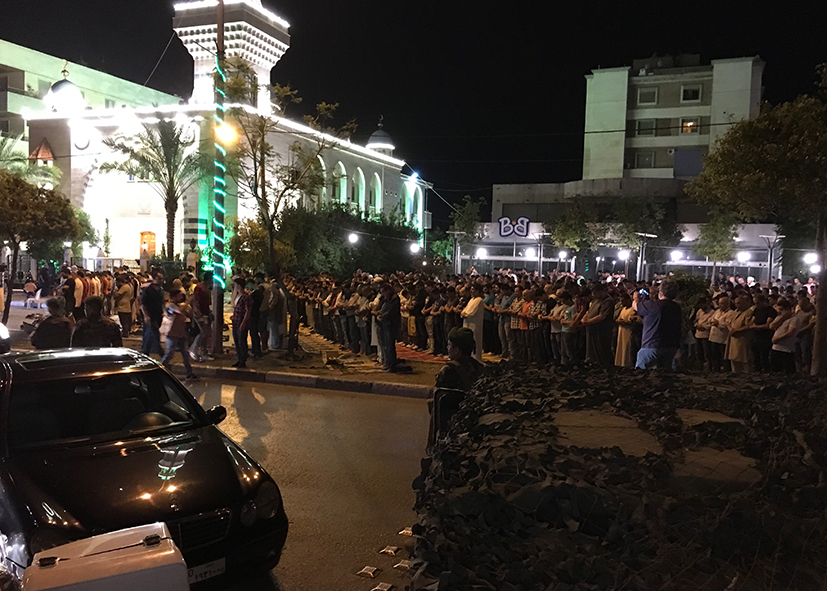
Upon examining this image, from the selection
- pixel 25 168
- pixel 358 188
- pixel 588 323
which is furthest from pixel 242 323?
pixel 358 188

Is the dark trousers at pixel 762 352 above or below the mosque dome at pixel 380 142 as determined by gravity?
below

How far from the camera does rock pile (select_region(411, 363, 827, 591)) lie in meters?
2.52

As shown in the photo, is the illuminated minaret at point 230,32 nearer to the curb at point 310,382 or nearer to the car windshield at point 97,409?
the curb at point 310,382

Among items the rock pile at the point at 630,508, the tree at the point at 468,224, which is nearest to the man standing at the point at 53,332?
the rock pile at the point at 630,508

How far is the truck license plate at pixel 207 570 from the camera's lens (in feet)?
13.1

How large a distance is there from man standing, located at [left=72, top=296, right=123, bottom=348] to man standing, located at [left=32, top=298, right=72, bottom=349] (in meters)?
0.20

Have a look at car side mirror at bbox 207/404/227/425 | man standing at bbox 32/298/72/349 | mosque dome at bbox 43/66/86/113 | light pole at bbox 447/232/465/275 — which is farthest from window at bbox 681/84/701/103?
car side mirror at bbox 207/404/227/425

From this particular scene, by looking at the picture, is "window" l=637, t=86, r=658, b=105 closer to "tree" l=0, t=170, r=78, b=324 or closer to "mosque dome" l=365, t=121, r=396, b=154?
"mosque dome" l=365, t=121, r=396, b=154

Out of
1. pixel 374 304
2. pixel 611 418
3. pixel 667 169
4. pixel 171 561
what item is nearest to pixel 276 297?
pixel 374 304

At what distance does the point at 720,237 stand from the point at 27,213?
32.3 metres

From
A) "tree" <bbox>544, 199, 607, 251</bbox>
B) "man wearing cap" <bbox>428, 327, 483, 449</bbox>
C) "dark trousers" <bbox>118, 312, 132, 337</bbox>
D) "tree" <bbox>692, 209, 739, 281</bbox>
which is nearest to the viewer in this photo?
"man wearing cap" <bbox>428, 327, 483, 449</bbox>

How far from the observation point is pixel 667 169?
63688 mm

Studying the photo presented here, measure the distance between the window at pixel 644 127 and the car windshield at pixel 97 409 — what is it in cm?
6427

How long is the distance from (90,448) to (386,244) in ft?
142
